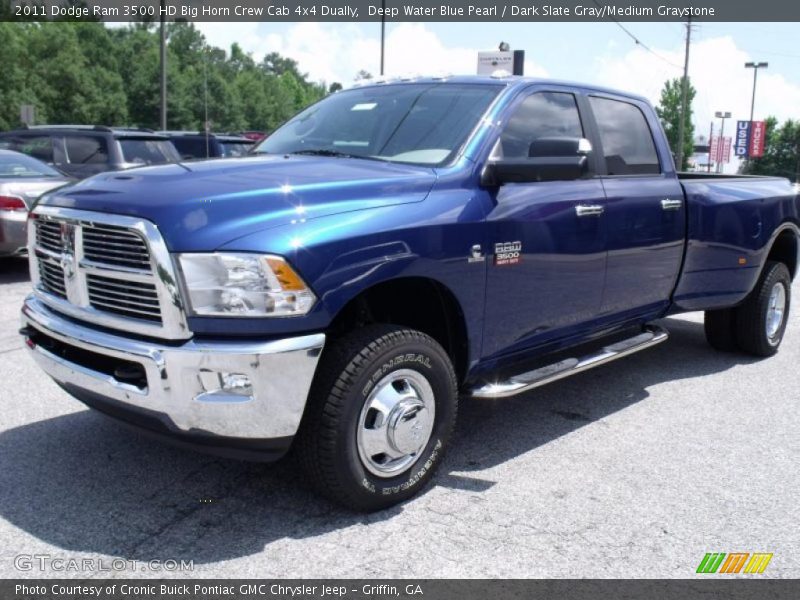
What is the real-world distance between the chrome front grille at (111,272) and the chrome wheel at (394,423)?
0.86 m

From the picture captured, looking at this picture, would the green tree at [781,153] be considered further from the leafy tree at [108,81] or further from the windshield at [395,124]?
the windshield at [395,124]

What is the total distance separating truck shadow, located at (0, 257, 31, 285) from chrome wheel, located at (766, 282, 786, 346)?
25.3 ft

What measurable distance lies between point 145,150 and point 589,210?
8820 millimetres

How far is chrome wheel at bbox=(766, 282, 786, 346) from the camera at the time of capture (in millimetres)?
6497

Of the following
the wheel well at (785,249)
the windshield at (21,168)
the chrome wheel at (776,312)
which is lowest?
the chrome wheel at (776,312)

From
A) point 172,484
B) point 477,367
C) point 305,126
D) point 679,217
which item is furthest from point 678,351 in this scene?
point 172,484

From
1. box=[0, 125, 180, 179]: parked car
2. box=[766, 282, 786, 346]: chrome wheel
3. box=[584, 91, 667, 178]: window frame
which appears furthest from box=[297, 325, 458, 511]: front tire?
box=[0, 125, 180, 179]: parked car

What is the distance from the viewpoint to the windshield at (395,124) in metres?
→ 4.01

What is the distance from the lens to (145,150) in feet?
38.1

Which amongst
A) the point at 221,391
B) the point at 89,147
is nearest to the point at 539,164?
the point at 221,391

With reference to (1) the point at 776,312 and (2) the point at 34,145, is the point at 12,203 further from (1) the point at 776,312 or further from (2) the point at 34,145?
(1) the point at 776,312

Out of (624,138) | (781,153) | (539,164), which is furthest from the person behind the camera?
(781,153)

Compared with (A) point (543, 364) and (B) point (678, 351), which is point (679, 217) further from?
(B) point (678, 351)

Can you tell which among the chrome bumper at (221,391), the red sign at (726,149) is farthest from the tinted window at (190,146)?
the red sign at (726,149)
